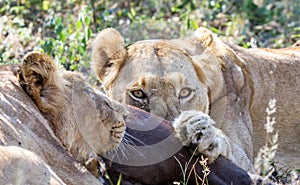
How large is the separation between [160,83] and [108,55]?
50 cm

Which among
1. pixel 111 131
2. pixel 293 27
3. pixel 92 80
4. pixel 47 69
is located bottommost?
pixel 293 27

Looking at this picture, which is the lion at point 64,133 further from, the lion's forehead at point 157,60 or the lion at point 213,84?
the lion's forehead at point 157,60

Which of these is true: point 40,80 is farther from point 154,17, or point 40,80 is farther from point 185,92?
point 154,17

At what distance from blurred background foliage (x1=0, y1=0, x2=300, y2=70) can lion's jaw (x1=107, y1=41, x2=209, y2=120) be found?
5.68 feet

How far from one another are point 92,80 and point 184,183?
223cm

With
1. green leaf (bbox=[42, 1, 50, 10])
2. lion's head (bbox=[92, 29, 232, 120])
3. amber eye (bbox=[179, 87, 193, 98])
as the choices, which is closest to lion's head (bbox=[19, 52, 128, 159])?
lion's head (bbox=[92, 29, 232, 120])

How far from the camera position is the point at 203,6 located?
8.83 metres

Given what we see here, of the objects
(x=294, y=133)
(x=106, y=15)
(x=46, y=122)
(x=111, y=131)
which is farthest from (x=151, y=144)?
(x=106, y=15)

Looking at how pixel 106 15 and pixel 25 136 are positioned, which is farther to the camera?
pixel 106 15

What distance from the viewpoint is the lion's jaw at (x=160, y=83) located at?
512 centimetres

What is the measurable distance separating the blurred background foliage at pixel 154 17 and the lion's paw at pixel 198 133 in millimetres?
2810

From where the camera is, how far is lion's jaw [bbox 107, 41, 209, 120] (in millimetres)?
5125

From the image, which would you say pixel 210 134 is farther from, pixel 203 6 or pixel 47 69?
pixel 203 6

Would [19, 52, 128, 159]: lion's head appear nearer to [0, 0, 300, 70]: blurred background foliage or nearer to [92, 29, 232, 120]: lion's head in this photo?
[92, 29, 232, 120]: lion's head
